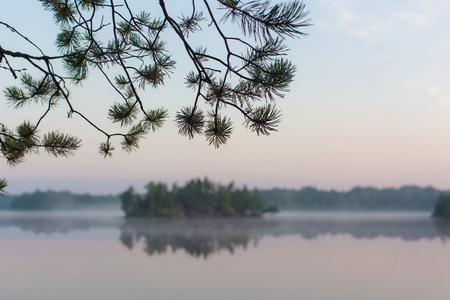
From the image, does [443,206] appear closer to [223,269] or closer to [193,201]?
[193,201]

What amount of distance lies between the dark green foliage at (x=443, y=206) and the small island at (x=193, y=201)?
21.9 feet

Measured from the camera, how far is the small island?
15523 millimetres

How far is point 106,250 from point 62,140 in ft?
25.8

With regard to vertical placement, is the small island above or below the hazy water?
above

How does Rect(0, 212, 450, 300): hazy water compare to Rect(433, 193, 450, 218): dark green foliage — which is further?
Rect(433, 193, 450, 218): dark green foliage

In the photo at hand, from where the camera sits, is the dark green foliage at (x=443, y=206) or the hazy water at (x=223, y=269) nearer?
the hazy water at (x=223, y=269)

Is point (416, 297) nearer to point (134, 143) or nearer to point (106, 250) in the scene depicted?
point (134, 143)

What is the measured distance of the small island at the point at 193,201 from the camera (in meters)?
15.5

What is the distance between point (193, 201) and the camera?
645 inches

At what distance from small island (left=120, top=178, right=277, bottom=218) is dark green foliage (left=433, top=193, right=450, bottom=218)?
6688 millimetres

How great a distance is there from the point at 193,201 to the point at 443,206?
31.3 feet

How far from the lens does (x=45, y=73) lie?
1.48 m

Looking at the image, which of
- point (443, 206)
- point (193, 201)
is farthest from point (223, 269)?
point (443, 206)

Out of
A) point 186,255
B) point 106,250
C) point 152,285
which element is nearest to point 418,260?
point 186,255
